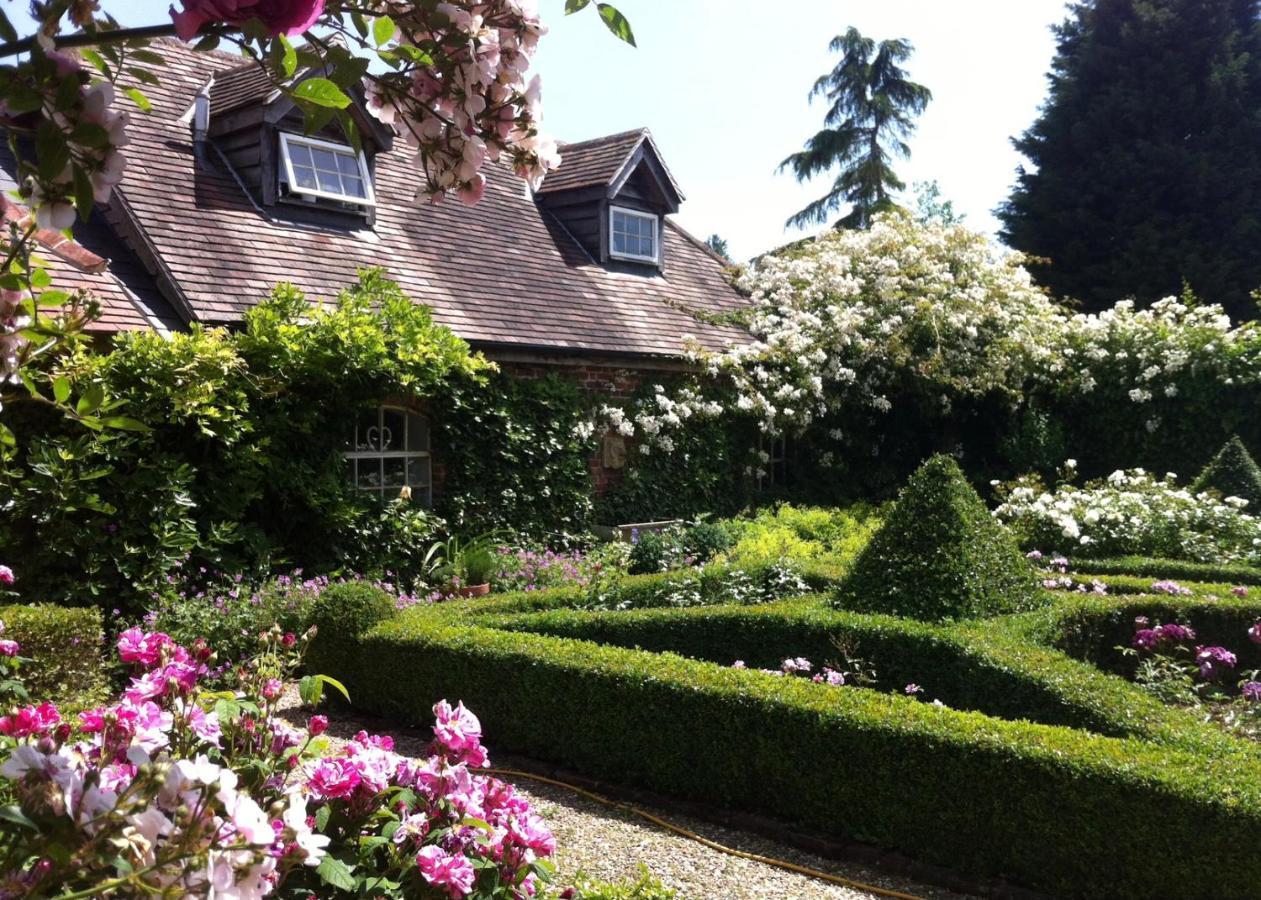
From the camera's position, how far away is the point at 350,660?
267 inches

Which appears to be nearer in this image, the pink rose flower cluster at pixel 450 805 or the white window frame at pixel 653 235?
the pink rose flower cluster at pixel 450 805

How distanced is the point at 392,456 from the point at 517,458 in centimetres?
140

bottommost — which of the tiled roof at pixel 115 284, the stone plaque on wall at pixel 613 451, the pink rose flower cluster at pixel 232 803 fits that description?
the pink rose flower cluster at pixel 232 803

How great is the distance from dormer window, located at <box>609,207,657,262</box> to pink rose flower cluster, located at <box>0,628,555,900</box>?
1267 cm

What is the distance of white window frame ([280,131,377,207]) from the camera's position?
11000 millimetres

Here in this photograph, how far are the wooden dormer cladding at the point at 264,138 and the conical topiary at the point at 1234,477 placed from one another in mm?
10037

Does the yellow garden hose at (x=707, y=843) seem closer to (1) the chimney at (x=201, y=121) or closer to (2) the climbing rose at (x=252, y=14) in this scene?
(2) the climbing rose at (x=252, y=14)

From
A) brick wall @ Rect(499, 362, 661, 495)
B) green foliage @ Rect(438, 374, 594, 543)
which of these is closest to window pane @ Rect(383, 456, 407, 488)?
green foliage @ Rect(438, 374, 594, 543)

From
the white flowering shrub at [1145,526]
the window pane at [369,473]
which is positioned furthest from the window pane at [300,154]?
the white flowering shrub at [1145,526]

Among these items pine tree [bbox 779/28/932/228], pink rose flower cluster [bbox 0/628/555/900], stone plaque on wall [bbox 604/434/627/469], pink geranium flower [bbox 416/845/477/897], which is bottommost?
pink geranium flower [bbox 416/845/477/897]

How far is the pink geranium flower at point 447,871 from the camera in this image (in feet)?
6.81

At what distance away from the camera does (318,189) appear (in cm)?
1135

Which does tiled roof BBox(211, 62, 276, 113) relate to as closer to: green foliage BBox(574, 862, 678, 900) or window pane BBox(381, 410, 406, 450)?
window pane BBox(381, 410, 406, 450)

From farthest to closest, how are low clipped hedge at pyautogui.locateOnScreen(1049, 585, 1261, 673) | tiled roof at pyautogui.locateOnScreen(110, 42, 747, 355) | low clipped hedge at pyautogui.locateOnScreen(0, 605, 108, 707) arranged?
tiled roof at pyautogui.locateOnScreen(110, 42, 747, 355) → low clipped hedge at pyautogui.locateOnScreen(1049, 585, 1261, 673) → low clipped hedge at pyautogui.locateOnScreen(0, 605, 108, 707)
